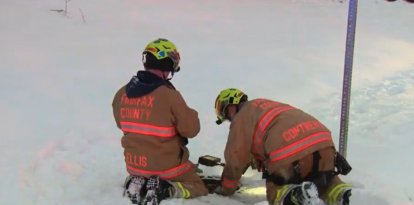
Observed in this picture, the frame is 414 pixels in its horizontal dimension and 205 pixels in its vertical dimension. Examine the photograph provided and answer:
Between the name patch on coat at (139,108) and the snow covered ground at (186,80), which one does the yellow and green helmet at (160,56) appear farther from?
the snow covered ground at (186,80)

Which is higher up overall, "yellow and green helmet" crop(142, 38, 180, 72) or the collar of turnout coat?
"yellow and green helmet" crop(142, 38, 180, 72)

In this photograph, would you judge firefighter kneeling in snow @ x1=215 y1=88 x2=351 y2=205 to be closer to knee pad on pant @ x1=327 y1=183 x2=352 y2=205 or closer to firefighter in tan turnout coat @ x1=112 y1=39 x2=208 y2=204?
knee pad on pant @ x1=327 y1=183 x2=352 y2=205

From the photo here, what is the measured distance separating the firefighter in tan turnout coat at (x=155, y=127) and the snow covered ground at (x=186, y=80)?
0.71 feet

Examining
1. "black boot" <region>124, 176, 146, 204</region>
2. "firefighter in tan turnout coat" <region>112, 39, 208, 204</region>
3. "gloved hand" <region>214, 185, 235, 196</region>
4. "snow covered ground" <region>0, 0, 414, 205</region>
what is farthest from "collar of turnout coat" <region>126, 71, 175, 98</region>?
"gloved hand" <region>214, 185, 235, 196</region>

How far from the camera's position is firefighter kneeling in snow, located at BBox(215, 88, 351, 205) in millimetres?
4137

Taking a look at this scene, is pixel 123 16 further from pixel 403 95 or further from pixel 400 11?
pixel 400 11

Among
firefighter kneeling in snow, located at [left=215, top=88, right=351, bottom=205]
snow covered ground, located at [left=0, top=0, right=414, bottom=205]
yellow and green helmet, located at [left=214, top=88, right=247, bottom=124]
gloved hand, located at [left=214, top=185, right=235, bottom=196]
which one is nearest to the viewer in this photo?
firefighter kneeling in snow, located at [left=215, top=88, right=351, bottom=205]

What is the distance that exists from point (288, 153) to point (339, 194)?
0.54 meters

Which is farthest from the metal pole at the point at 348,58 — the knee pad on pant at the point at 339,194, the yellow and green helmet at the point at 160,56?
the yellow and green helmet at the point at 160,56

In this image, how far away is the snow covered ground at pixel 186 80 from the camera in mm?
4938

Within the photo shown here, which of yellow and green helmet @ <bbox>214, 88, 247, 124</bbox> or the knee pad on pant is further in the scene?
yellow and green helmet @ <bbox>214, 88, 247, 124</bbox>

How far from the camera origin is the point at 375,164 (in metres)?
5.43

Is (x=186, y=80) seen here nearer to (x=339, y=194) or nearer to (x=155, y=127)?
(x=155, y=127)

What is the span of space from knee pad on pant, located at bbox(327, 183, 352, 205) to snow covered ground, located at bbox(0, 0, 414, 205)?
1.55ft
